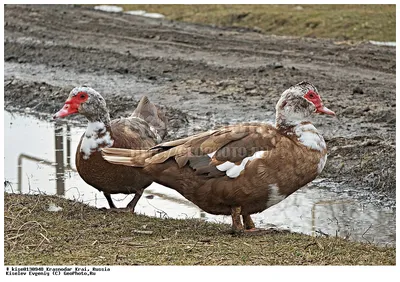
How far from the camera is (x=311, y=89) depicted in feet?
22.0

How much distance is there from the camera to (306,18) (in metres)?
18.0

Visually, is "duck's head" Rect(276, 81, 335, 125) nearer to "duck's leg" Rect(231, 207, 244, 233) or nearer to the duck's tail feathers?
"duck's leg" Rect(231, 207, 244, 233)

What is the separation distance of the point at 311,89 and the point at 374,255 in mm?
1463

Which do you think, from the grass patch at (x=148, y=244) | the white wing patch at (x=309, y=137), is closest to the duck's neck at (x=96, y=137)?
the grass patch at (x=148, y=244)

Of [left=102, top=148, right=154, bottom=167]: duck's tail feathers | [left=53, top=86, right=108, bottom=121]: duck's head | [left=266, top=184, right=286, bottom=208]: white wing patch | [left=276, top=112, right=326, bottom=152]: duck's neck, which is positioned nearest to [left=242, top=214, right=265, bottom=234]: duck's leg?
[left=266, top=184, right=286, bottom=208]: white wing patch

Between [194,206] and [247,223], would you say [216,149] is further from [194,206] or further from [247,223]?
[194,206]

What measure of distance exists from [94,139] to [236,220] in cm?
152

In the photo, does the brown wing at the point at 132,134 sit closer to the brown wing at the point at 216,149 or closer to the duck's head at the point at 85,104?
the duck's head at the point at 85,104

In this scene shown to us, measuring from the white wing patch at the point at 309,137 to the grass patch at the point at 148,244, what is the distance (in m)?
0.70

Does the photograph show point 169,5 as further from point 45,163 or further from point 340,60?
point 45,163

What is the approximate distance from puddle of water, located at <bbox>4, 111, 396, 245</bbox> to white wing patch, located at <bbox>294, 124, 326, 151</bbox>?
0.83 m

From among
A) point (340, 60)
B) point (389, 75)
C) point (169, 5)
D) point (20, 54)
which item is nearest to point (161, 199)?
point (389, 75)

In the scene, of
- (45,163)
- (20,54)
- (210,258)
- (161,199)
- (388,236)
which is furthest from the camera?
(20,54)

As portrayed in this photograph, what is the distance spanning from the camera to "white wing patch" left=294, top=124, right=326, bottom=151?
6.52m
